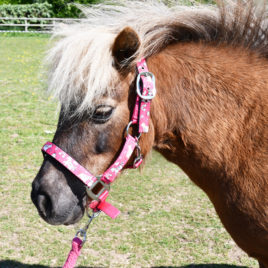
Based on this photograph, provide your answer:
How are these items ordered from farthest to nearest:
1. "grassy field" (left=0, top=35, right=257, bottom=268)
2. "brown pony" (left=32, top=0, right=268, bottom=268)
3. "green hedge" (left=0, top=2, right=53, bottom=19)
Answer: "green hedge" (left=0, top=2, right=53, bottom=19)
"grassy field" (left=0, top=35, right=257, bottom=268)
"brown pony" (left=32, top=0, right=268, bottom=268)

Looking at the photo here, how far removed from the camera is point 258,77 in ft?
7.23

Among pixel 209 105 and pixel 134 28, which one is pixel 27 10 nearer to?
pixel 134 28

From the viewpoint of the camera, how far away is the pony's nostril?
2.04 meters

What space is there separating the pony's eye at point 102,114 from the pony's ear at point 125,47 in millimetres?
261

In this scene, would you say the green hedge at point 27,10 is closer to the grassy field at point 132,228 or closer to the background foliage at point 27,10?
the background foliage at point 27,10

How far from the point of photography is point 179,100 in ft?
7.06

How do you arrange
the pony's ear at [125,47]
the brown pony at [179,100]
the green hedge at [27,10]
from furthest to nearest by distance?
the green hedge at [27,10], the brown pony at [179,100], the pony's ear at [125,47]

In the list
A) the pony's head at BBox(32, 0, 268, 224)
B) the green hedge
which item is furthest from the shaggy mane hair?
the green hedge

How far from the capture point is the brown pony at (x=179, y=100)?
2.00 meters

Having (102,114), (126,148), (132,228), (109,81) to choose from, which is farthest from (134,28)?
(132,228)

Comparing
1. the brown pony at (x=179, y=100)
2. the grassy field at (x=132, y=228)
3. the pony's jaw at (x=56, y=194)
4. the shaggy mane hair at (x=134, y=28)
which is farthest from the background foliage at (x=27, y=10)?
the pony's jaw at (x=56, y=194)

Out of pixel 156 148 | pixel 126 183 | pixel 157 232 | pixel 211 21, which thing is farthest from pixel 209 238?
pixel 211 21

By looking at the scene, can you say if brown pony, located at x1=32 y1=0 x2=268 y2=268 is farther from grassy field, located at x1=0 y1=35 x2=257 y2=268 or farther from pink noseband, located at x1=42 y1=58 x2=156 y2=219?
grassy field, located at x1=0 y1=35 x2=257 y2=268

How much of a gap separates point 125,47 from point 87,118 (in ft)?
1.51
